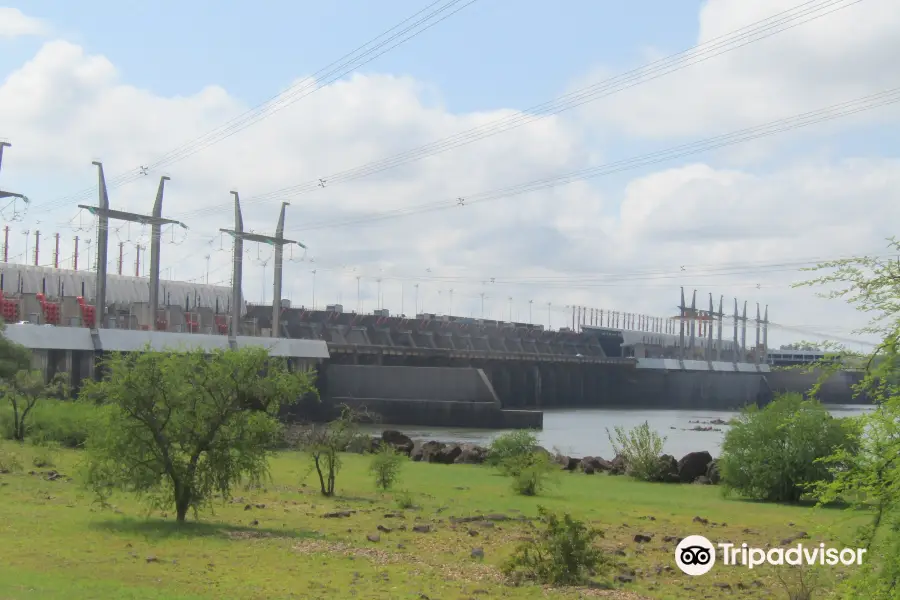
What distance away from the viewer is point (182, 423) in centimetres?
1653

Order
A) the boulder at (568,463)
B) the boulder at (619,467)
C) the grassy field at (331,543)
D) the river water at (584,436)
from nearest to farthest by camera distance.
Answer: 1. the grassy field at (331,543)
2. the boulder at (619,467)
3. the boulder at (568,463)
4. the river water at (584,436)

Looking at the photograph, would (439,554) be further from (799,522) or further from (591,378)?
(591,378)

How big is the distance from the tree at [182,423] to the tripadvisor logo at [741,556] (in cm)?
718

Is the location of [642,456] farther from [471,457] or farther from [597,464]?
[471,457]

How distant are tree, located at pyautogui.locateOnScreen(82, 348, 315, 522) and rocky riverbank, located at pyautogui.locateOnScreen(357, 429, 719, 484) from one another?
45.6ft

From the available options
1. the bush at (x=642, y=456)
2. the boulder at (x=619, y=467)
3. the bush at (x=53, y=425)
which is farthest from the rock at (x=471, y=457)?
the bush at (x=53, y=425)

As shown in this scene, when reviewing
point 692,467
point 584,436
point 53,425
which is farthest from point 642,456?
point 584,436

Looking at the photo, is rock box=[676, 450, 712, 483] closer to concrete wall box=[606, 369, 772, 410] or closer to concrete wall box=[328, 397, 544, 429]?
concrete wall box=[328, 397, 544, 429]

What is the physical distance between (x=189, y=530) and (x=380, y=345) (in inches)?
3048

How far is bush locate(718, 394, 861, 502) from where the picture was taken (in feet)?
77.8

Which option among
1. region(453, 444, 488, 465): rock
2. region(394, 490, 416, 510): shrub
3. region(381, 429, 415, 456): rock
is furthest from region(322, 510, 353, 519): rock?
region(381, 429, 415, 456): rock

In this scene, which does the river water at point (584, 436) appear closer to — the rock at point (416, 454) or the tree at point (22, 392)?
the rock at point (416, 454)

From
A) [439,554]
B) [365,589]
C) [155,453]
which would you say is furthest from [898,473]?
[155,453]

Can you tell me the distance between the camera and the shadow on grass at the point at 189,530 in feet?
50.0
